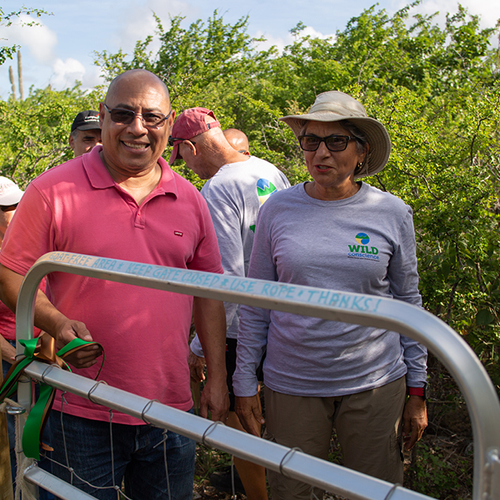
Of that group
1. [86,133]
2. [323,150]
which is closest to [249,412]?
[323,150]

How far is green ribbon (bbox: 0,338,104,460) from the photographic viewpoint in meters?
1.49

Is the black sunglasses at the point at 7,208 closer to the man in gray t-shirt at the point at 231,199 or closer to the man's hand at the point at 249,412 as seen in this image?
the man in gray t-shirt at the point at 231,199

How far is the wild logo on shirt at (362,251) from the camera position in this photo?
80.7 inches

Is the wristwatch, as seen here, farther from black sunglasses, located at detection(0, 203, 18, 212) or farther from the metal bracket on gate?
black sunglasses, located at detection(0, 203, 18, 212)

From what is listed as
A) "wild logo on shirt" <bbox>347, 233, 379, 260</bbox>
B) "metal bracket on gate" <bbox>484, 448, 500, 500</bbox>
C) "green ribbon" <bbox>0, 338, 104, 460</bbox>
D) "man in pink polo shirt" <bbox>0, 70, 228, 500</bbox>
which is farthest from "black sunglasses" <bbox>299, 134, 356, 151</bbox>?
"metal bracket on gate" <bbox>484, 448, 500, 500</bbox>

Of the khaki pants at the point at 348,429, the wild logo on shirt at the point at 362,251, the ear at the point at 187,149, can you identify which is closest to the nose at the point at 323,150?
the wild logo on shirt at the point at 362,251

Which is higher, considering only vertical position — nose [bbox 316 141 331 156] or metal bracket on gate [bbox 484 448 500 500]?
nose [bbox 316 141 331 156]

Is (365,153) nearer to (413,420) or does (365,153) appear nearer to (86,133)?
(413,420)

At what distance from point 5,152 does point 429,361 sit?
6.76 m

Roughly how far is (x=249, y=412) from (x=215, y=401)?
0.20 metres

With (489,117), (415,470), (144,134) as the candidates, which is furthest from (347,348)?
(489,117)

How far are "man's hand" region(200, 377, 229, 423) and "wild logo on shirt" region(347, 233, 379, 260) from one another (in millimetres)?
766

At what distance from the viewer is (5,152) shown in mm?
7688

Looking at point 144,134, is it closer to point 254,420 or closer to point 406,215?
point 406,215
